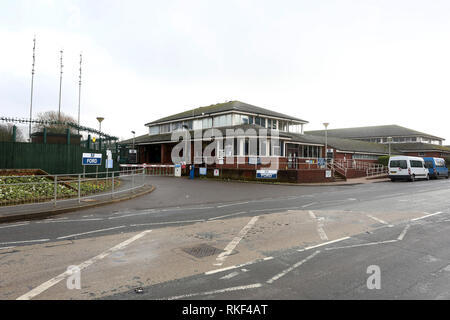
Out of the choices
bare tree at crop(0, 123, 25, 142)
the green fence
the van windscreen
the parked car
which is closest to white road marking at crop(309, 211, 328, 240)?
the green fence

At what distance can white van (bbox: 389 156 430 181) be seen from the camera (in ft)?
89.7

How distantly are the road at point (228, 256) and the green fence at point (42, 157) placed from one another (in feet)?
27.1

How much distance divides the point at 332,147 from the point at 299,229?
3540cm

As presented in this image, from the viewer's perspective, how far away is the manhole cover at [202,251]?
5332mm

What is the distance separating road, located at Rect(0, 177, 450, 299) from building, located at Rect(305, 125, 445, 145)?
2168 inches

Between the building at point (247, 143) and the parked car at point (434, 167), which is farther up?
the building at point (247, 143)

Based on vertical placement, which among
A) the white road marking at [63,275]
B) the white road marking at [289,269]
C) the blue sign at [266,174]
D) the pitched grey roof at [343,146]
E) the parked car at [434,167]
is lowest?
the white road marking at [63,275]

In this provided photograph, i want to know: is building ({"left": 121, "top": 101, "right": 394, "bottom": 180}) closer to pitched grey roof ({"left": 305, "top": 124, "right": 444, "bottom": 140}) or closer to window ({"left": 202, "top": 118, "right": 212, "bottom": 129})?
window ({"left": 202, "top": 118, "right": 212, "bottom": 129})

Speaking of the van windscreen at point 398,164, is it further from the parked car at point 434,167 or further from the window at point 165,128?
the window at point 165,128

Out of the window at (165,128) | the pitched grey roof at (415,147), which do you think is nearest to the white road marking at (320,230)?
the window at (165,128)

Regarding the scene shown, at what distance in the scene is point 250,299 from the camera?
3.59m

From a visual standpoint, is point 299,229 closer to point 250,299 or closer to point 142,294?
point 250,299

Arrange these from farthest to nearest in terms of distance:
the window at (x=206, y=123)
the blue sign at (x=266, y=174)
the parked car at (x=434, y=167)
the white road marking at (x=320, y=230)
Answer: the window at (x=206, y=123) → the parked car at (x=434, y=167) → the blue sign at (x=266, y=174) → the white road marking at (x=320, y=230)
